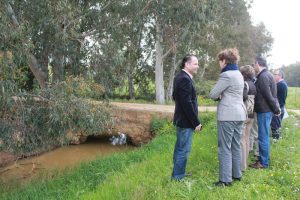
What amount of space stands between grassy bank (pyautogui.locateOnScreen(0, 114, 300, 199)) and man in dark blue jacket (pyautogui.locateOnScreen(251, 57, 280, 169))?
0.31 meters

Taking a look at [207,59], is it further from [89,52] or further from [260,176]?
[260,176]

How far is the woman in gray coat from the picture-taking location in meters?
5.75

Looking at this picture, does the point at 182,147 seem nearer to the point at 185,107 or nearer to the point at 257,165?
the point at 185,107

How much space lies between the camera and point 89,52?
1094 cm

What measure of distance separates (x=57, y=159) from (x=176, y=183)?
28.6 feet

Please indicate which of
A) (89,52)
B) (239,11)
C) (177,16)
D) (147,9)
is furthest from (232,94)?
(239,11)

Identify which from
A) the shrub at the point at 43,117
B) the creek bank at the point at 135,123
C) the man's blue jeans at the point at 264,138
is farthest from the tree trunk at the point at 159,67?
the man's blue jeans at the point at 264,138

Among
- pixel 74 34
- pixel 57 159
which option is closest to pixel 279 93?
pixel 74 34

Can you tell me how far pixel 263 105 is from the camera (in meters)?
6.93

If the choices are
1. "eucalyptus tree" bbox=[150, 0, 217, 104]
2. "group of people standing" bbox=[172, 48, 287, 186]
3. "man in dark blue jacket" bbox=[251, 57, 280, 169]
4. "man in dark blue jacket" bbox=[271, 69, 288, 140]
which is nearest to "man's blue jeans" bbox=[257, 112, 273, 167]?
"man in dark blue jacket" bbox=[251, 57, 280, 169]

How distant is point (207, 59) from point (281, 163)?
23216 millimetres

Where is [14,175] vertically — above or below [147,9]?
below

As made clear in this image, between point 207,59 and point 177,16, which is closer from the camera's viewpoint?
point 177,16

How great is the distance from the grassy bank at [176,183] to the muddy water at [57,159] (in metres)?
1.74
